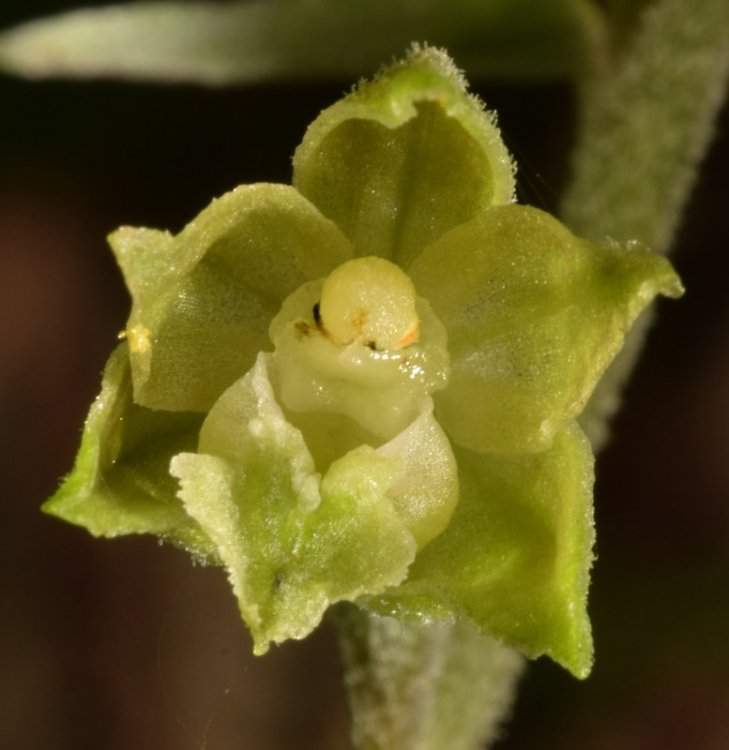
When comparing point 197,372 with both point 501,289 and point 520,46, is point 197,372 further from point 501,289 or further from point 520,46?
point 520,46

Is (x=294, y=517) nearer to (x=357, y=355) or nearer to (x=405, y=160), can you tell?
(x=357, y=355)

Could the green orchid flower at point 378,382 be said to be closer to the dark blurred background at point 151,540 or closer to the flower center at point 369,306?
the flower center at point 369,306

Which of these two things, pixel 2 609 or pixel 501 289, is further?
pixel 2 609

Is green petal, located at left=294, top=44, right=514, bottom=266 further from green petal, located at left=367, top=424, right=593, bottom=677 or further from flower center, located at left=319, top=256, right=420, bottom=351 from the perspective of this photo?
green petal, located at left=367, top=424, right=593, bottom=677

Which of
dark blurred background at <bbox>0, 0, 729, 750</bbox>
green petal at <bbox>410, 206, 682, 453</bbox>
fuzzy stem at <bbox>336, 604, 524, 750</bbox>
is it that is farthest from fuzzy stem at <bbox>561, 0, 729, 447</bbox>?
dark blurred background at <bbox>0, 0, 729, 750</bbox>

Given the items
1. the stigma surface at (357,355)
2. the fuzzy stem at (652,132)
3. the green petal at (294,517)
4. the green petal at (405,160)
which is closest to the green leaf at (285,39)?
the fuzzy stem at (652,132)

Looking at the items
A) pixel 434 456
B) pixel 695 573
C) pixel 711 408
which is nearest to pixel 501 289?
pixel 434 456
